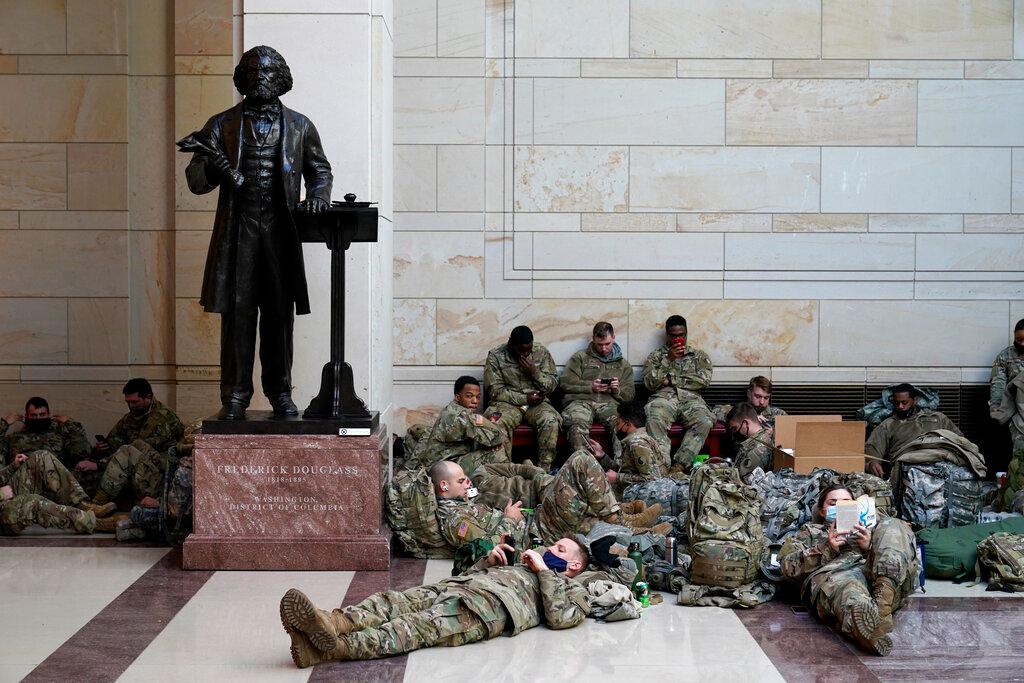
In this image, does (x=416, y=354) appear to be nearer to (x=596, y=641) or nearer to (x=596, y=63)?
(x=596, y=63)

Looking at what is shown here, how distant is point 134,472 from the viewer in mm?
9969

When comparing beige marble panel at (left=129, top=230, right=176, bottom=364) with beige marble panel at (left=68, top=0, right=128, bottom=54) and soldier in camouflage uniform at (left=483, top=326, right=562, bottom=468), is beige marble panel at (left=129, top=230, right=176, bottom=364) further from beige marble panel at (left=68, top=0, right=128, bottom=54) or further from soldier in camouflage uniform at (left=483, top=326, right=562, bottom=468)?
soldier in camouflage uniform at (left=483, top=326, right=562, bottom=468)

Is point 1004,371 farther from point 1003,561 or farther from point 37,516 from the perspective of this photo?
point 37,516

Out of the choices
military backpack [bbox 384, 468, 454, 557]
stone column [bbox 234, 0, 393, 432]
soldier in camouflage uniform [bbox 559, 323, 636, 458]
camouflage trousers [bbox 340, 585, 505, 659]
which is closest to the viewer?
camouflage trousers [bbox 340, 585, 505, 659]

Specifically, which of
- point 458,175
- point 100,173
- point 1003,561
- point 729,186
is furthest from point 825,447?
point 100,173

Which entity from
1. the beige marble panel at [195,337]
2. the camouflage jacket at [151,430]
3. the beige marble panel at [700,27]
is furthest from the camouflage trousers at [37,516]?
the beige marble panel at [700,27]

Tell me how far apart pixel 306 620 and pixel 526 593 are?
4.47ft

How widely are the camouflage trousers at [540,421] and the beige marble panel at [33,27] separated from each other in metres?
5.98

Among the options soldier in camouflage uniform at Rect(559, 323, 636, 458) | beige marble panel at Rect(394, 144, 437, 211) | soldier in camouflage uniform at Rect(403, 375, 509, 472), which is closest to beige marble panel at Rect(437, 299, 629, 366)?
soldier in camouflage uniform at Rect(559, 323, 636, 458)

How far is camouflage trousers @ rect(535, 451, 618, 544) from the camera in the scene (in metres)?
7.81

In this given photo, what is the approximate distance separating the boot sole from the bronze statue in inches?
104

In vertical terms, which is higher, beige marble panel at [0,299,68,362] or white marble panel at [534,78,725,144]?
white marble panel at [534,78,725,144]

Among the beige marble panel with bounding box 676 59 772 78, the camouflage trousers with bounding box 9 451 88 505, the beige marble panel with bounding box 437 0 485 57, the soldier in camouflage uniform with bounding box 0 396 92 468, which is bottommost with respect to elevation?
the camouflage trousers with bounding box 9 451 88 505

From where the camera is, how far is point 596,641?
6.54 m
